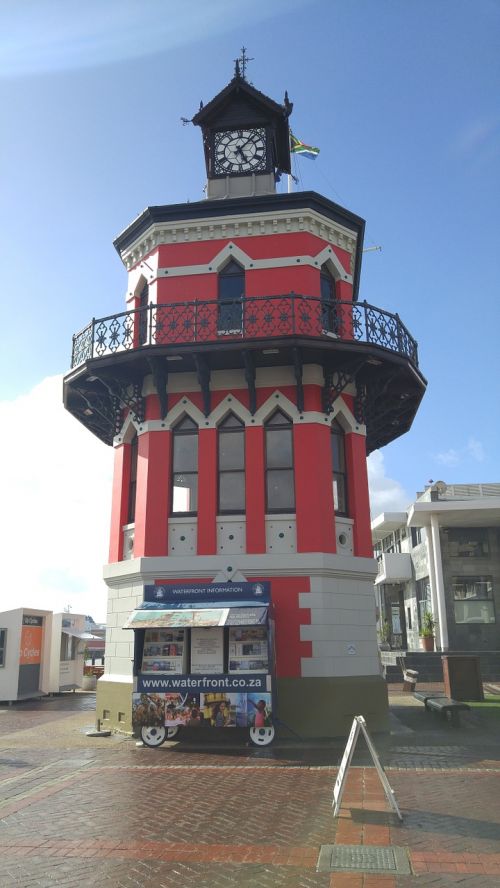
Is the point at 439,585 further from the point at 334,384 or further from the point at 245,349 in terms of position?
the point at 245,349

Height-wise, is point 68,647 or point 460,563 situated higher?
point 460,563

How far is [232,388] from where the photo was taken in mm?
15594

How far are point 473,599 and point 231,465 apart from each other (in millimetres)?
17798

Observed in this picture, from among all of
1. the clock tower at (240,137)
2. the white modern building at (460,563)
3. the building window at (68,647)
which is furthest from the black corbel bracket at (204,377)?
the white modern building at (460,563)

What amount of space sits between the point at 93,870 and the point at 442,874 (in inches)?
122

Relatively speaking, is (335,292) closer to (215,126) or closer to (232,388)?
(232,388)

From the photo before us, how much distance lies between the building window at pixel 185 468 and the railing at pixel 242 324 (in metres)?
2.09

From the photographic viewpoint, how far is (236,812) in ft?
25.9

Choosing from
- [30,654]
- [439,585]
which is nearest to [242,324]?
[30,654]

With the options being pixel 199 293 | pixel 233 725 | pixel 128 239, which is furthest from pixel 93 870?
pixel 128 239

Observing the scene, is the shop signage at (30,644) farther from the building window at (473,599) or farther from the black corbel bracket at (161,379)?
the building window at (473,599)

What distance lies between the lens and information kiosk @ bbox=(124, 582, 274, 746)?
12.0 m

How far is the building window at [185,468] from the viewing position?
15273 millimetres

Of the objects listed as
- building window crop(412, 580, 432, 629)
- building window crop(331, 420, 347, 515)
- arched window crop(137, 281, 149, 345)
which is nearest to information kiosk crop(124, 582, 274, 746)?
building window crop(331, 420, 347, 515)
